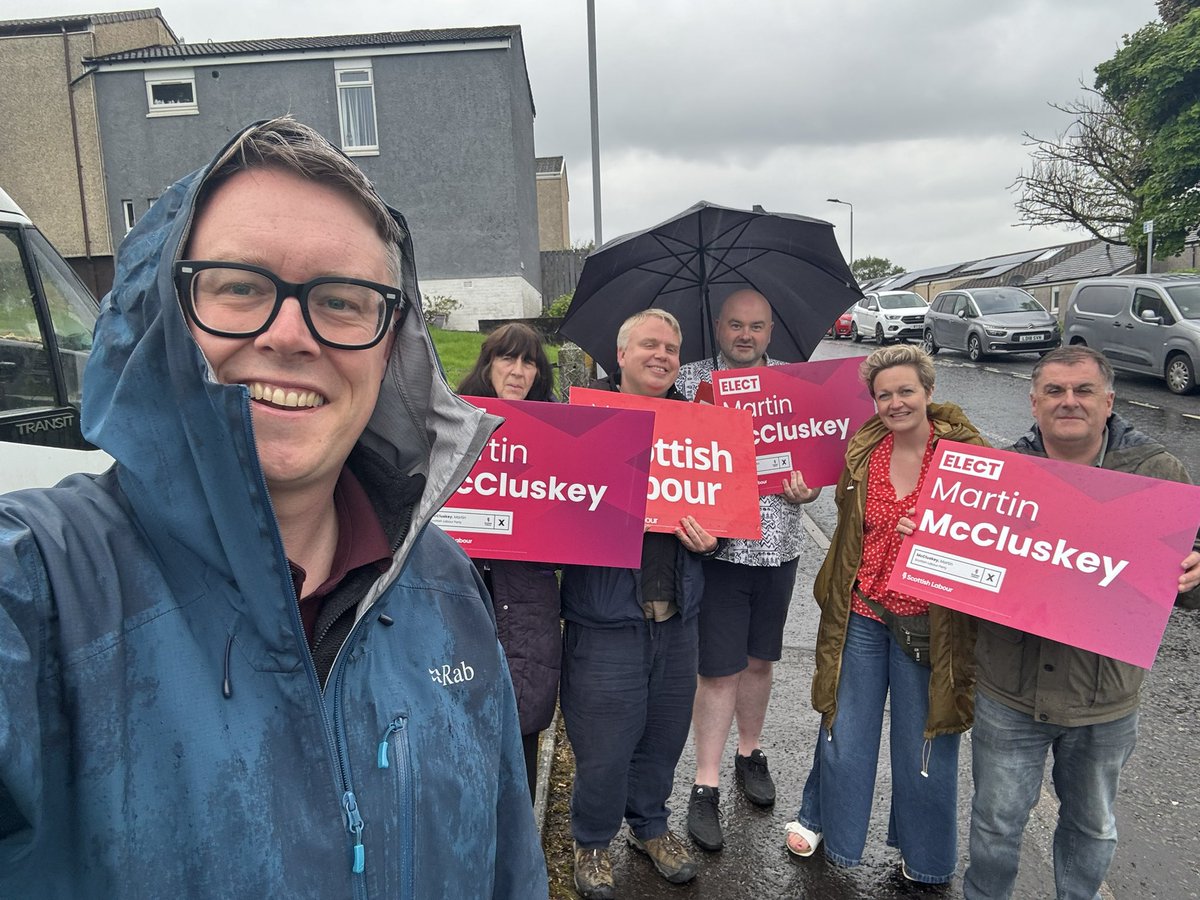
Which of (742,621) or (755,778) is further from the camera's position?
(755,778)

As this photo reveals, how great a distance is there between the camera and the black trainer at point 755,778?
3676mm

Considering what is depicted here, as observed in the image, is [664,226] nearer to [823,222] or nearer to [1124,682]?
[823,222]

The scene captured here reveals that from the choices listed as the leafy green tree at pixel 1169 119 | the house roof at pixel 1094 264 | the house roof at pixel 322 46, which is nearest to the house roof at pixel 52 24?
the house roof at pixel 322 46

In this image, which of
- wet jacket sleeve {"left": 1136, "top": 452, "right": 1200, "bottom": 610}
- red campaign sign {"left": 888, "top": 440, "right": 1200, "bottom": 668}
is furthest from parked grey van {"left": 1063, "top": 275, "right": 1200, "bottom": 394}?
red campaign sign {"left": 888, "top": 440, "right": 1200, "bottom": 668}

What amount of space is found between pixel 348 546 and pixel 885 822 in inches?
126

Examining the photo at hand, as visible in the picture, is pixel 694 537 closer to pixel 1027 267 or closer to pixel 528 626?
pixel 528 626

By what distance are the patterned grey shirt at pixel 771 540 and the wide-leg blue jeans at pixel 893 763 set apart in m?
0.48

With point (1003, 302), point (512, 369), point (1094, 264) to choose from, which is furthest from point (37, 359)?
point (1094, 264)

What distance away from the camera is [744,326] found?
3791 millimetres

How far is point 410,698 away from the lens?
1188 millimetres

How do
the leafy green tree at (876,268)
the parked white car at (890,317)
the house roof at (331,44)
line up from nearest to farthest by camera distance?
→ the house roof at (331,44) → the parked white car at (890,317) → the leafy green tree at (876,268)

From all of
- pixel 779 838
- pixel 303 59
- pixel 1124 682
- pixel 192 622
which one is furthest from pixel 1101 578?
pixel 303 59

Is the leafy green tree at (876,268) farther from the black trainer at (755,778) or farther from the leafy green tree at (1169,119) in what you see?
the black trainer at (755,778)

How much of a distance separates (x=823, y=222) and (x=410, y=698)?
131 inches
